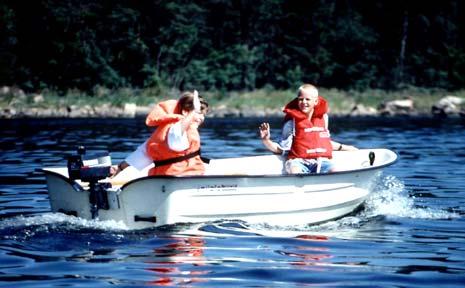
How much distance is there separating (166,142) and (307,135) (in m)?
2.12

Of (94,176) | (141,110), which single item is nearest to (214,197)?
(94,176)

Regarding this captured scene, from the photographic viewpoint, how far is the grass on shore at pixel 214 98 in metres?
44.8

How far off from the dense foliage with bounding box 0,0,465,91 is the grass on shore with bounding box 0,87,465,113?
11.2 feet

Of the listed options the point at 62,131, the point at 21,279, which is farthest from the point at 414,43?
the point at 21,279

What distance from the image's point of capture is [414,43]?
6625 centimetres

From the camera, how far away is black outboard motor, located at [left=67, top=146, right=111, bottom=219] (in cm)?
852

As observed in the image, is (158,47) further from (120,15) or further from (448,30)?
(448,30)

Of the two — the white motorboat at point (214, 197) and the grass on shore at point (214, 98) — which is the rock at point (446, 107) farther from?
the white motorboat at point (214, 197)

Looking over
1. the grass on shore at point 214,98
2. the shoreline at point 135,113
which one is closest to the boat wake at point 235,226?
the shoreline at point 135,113

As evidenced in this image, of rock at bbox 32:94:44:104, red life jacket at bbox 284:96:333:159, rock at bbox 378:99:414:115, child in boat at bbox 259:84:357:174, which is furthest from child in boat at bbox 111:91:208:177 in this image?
rock at bbox 32:94:44:104

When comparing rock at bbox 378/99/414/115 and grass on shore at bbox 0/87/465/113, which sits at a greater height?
grass on shore at bbox 0/87/465/113

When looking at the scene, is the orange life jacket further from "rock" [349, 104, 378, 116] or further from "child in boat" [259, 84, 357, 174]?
"rock" [349, 104, 378, 116]

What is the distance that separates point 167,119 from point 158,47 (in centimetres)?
4877

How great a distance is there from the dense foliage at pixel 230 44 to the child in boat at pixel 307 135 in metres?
43.1
